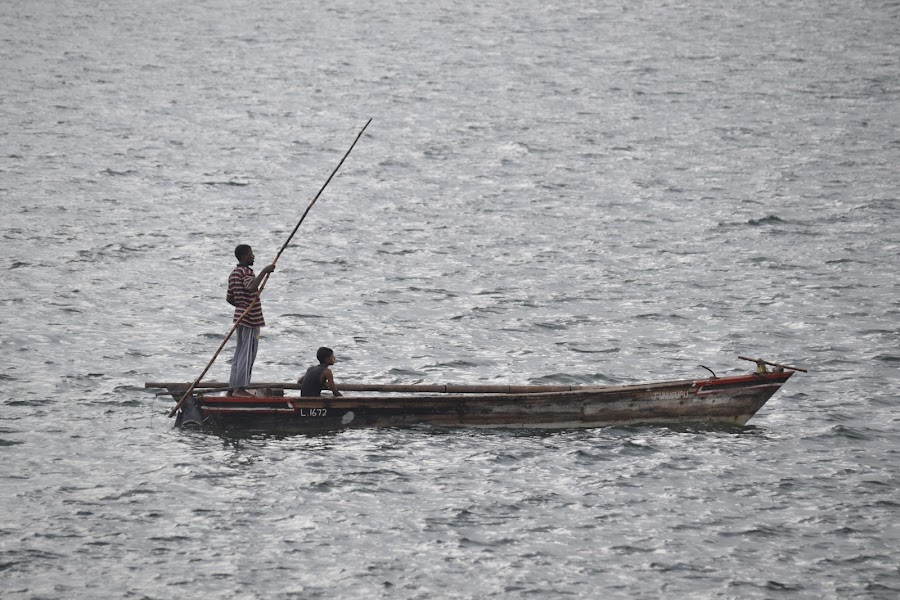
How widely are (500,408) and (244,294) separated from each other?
143 inches

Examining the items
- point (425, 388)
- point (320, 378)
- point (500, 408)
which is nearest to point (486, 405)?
point (500, 408)

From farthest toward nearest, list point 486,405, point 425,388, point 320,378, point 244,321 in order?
1. point 425,388
2. point 486,405
3. point 320,378
4. point 244,321

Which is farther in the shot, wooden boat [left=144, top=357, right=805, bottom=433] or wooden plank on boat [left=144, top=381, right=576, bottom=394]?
wooden plank on boat [left=144, top=381, right=576, bottom=394]

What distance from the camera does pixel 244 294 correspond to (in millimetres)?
15227

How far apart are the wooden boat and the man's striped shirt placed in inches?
37.7

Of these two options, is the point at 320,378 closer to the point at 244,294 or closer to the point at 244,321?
the point at 244,321

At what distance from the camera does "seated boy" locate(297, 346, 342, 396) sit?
15.3 m

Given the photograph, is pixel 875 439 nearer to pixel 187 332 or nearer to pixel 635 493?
pixel 635 493

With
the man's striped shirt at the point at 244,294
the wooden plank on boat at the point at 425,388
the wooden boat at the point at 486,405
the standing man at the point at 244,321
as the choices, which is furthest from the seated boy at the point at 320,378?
the man's striped shirt at the point at 244,294

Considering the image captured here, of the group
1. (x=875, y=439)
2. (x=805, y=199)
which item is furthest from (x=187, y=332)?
(x=805, y=199)

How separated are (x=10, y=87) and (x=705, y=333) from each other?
2690 centimetres

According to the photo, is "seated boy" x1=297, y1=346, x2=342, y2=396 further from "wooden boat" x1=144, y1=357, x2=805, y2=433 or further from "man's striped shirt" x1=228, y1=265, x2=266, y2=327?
"man's striped shirt" x1=228, y1=265, x2=266, y2=327

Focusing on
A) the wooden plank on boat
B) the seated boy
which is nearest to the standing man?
the wooden plank on boat

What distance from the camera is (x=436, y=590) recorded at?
1223 centimetres
